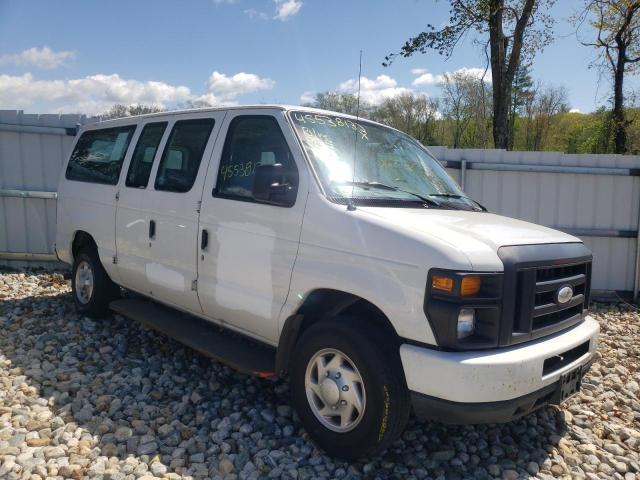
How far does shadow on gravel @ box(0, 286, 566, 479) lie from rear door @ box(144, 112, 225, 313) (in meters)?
0.68

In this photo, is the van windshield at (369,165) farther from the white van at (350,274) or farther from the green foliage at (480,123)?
the green foliage at (480,123)

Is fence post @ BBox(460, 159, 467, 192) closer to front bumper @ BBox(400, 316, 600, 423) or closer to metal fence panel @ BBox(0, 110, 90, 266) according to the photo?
front bumper @ BBox(400, 316, 600, 423)

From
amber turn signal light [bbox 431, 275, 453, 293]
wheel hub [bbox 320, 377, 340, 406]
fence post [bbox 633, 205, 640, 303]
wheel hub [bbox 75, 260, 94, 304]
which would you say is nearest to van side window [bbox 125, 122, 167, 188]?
wheel hub [bbox 75, 260, 94, 304]

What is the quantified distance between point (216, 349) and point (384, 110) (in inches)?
1303

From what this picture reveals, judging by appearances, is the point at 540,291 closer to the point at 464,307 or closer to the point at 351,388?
the point at 464,307

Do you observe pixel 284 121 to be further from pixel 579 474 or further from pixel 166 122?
pixel 579 474

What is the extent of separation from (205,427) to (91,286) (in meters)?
2.71

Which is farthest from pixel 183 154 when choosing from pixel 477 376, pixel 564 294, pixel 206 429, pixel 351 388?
pixel 564 294

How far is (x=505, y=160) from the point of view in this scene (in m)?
7.74

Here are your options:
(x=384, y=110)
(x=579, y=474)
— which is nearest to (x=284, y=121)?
(x=579, y=474)

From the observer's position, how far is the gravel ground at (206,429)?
3.17 meters

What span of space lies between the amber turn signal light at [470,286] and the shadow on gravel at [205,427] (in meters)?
1.26

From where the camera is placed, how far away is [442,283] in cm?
268

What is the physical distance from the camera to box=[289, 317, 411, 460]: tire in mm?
2869
